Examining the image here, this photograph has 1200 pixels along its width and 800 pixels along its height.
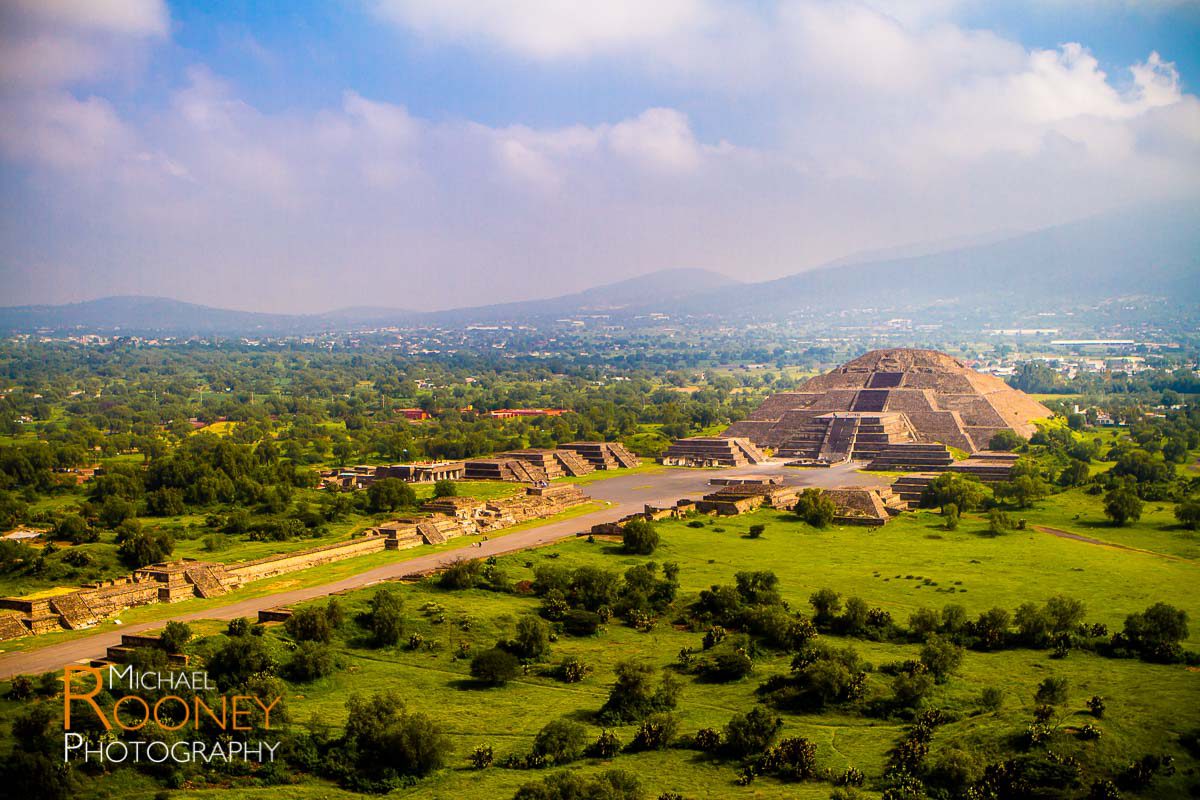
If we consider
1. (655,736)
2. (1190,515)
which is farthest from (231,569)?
(1190,515)

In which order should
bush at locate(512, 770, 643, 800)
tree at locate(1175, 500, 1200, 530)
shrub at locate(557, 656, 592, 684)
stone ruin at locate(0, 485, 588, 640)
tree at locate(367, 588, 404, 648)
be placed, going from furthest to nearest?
1. tree at locate(1175, 500, 1200, 530)
2. stone ruin at locate(0, 485, 588, 640)
3. tree at locate(367, 588, 404, 648)
4. shrub at locate(557, 656, 592, 684)
5. bush at locate(512, 770, 643, 800)

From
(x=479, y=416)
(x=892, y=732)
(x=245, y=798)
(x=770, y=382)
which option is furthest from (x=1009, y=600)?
(x=770, y=382)

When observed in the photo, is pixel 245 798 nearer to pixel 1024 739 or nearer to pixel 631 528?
pixel 1024 739

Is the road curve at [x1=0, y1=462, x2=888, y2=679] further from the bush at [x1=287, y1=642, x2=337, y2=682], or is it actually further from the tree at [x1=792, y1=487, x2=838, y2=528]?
the tree at [x1=792, y1=487, x2=838, y2=528]

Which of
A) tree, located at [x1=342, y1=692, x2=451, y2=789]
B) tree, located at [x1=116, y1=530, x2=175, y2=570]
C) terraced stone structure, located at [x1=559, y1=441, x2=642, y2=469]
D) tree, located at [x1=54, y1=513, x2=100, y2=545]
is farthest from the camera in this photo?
terraced stone structure, located at [x1=559, y1=441, x2=642, y2=469]

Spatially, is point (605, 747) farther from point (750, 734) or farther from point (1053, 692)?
point (1053, 692)

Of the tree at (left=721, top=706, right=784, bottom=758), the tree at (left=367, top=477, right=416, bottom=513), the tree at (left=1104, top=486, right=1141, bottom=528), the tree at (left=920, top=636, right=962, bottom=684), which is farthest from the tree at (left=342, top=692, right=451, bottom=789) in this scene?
the tree at (left=1104, top=486, right=1141, bottom=528)
